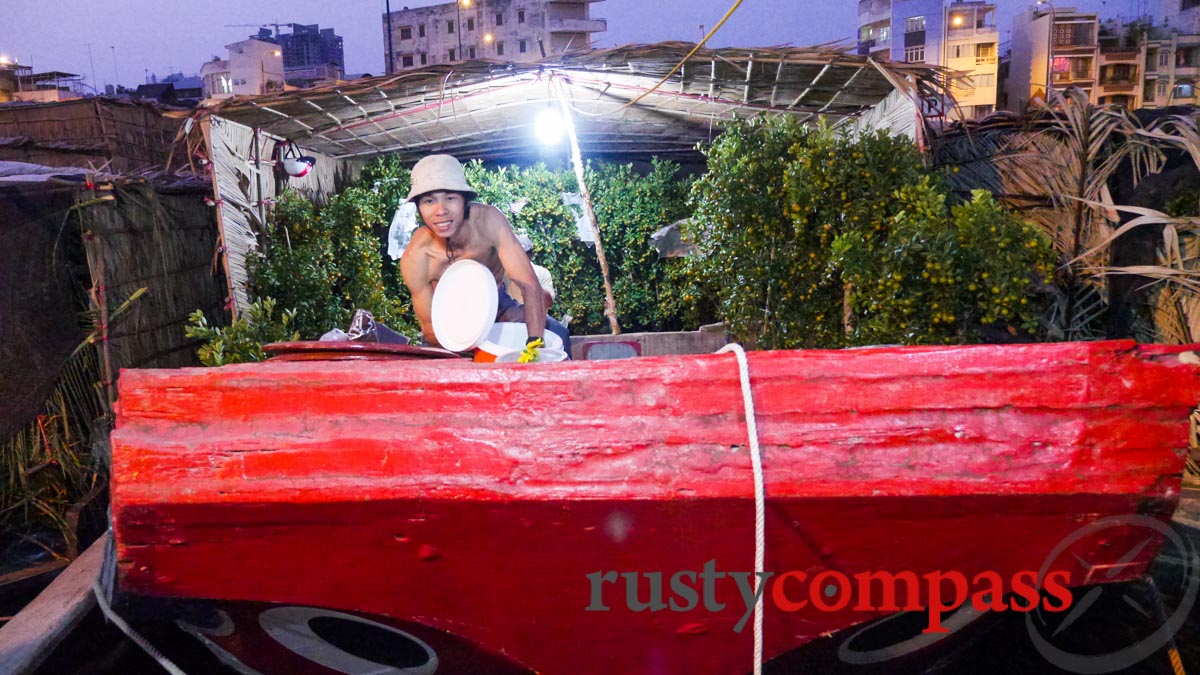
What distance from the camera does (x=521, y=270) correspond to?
438cm

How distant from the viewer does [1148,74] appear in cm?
3412

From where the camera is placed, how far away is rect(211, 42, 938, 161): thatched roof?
4.65 meters

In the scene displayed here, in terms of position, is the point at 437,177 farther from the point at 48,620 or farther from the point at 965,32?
the point at 965,32

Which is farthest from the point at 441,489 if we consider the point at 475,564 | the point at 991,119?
the point at 991,119

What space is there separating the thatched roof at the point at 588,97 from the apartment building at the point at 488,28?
117 ft

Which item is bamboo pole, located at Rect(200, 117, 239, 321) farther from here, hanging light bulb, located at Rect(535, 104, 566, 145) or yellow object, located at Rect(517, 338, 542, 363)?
yellow object, located at Rect(517, 338, 542, 363)

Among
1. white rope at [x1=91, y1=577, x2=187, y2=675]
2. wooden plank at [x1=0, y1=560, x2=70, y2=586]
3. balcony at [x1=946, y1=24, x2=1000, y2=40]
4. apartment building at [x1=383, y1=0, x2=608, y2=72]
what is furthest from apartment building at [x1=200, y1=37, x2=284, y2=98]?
white rope at [x1=91, y1=577, x2=187, y2=675]

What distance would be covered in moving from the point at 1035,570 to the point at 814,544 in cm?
52

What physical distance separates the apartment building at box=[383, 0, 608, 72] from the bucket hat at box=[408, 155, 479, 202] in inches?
1537

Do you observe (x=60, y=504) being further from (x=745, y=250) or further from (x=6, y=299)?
(x=745, y=250)

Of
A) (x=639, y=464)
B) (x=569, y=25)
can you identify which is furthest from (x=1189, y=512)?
(x=569, y=25)

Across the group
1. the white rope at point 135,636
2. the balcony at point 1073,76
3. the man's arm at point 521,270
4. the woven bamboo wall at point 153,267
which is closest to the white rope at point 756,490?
the white rope at point 135,636

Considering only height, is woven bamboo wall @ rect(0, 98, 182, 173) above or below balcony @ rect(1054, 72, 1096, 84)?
below

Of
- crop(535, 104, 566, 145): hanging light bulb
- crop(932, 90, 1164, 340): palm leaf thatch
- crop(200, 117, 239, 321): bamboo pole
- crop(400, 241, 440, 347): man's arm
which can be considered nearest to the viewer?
crop(400, 241, 440, 347): man's arm
